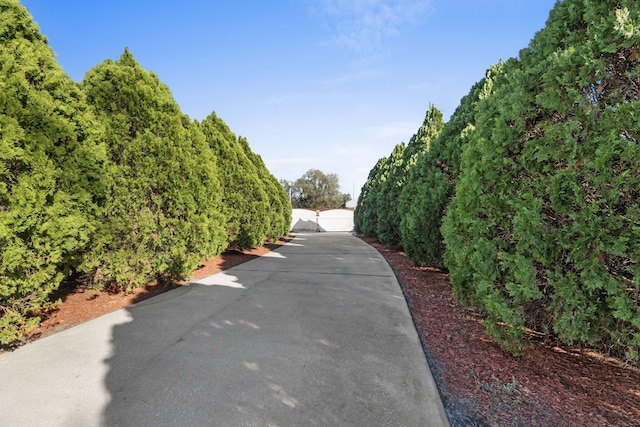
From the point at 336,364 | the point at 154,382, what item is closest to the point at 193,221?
the point at 154,382

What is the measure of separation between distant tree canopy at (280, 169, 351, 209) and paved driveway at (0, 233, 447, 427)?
186 feet

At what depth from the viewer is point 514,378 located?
8.80 feet

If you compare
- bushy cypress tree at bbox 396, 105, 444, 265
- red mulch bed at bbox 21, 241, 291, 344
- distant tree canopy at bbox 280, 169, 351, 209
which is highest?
distant tree canopy at bbox 280, 169, 351, 209

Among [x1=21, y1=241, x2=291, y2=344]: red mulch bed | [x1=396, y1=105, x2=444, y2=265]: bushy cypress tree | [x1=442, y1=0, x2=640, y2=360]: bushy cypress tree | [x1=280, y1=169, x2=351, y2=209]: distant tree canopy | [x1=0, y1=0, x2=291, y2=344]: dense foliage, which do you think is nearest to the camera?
[x1=442, y1=0, x2=640, y2=360]: bushy cypress tree

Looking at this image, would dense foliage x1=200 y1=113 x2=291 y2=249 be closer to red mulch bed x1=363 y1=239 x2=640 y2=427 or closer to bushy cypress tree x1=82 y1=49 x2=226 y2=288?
bushy cypress tree x1=82 y1=49 x2=226 y2=288

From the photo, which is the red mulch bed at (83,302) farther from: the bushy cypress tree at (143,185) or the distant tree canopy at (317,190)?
the distant tree canopy at (317,190)

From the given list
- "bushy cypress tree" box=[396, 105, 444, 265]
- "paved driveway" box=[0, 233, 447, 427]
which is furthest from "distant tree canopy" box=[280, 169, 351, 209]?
"paved driveway" box=[0, 233, 447, 427]

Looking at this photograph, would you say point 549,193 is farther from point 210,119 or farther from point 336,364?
point 210,119

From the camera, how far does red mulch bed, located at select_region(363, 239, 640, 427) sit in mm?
2211

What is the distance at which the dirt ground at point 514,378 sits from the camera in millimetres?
2221

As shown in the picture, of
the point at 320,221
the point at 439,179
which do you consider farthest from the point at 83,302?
the point at 320,221

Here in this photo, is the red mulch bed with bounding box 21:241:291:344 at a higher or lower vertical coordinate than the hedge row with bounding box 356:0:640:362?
lower

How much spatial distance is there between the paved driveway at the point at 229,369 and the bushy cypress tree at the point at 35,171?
0.76m

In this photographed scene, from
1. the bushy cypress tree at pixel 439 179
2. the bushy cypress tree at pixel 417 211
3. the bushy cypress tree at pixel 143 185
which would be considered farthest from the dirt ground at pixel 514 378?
the bushy cypress tree at pixel 417 211
